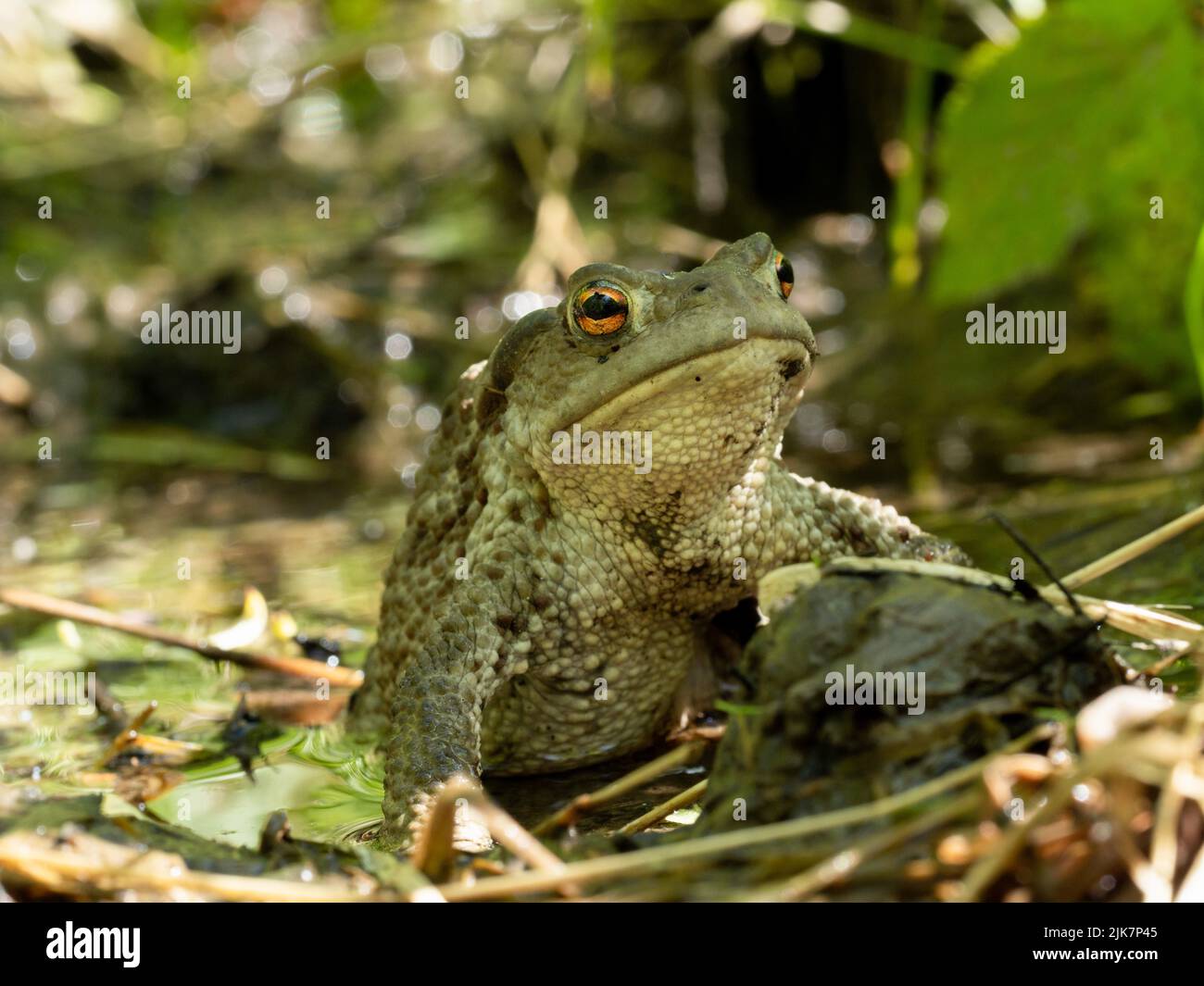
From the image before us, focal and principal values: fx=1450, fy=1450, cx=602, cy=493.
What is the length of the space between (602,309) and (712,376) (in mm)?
337

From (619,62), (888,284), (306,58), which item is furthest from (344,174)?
(888,284)

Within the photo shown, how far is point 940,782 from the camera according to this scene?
2.39m

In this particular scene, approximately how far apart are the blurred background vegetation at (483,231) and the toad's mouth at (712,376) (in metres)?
2.36

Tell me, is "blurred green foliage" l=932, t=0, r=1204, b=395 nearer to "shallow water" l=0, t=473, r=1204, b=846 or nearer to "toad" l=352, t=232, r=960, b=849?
"shallow water" l=0, t=473, r=1204, b=846

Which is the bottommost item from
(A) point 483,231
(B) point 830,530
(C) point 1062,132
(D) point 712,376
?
(B) point 830,530

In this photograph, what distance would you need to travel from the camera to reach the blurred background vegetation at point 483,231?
7.04 meters

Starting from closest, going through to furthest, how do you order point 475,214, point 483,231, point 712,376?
point 712,376 → point 483,231 → point 475,214

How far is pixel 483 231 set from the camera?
10055 millimetres

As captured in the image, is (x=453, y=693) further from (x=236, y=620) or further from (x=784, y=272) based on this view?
(x=236, y=620)

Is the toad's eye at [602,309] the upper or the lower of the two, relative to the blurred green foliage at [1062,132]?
lower

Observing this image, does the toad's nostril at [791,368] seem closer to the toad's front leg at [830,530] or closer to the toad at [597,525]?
the toad at [597,525]

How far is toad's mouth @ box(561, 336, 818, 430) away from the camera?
3354 millimetres

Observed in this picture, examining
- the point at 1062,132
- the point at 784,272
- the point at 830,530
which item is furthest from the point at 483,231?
the point at 784,272

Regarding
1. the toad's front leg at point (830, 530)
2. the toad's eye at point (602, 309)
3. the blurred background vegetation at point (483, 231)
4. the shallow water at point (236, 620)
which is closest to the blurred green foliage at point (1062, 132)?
the blurred background vegetation at point (483, 231)
